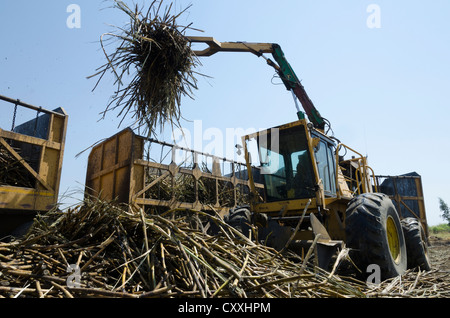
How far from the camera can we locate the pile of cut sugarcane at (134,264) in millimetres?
1521

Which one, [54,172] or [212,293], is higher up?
[54,172]

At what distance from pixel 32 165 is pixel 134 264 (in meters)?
3.52

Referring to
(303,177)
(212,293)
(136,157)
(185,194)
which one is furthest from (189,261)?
(185,194)

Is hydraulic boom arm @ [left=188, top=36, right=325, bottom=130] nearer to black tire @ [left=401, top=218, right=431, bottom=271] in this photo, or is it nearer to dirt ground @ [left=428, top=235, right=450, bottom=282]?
black tire @ [left=401, top=218, right=431, bottom=271]

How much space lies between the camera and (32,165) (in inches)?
171

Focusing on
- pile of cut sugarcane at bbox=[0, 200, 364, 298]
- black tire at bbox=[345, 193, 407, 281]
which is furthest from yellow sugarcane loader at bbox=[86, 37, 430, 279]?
pile of cut sugarcane at bbox=[0, 200, 364, 298]

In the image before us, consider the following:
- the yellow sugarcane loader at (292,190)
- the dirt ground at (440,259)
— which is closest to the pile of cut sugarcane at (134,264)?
the yellow sugarcane loader at (292,190)

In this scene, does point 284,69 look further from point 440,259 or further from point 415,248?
point 440,259

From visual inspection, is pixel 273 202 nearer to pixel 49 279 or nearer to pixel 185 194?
pixel 185 194

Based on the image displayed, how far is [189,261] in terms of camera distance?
1.64 m

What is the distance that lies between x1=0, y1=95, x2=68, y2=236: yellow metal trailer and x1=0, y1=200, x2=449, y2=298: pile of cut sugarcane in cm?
236

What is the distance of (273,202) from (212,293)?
136 inches

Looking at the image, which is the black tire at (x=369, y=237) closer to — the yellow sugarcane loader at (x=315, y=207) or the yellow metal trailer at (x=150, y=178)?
the yellow sugarcane loader at (x=315, y=207)

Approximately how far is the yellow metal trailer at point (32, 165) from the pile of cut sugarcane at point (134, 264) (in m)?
2.36
